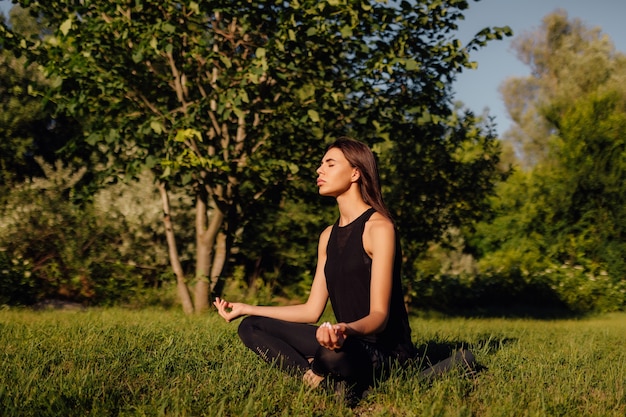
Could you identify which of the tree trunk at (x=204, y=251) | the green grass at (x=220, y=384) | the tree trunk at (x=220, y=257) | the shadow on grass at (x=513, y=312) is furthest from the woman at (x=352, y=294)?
the shadow on grass at (x=513, y=312)

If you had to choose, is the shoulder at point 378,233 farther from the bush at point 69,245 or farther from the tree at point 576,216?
the tree at point 576,216

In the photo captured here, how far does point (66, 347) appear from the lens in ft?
16.0

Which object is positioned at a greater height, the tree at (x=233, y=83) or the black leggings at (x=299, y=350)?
the tree at (x=233, y=83)

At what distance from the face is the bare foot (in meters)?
1.18

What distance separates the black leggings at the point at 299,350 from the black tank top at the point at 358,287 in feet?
0.71

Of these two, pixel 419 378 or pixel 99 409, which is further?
pixel 419 378

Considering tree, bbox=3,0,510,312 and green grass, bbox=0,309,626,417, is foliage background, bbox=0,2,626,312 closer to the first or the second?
tree, bbox=3,0,510,312

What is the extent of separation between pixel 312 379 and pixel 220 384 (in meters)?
0.55

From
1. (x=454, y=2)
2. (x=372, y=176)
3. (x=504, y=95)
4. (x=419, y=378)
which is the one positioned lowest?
(x=419, y=378)

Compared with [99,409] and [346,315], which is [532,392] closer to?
[346,315]

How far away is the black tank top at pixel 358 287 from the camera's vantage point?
4.04 m

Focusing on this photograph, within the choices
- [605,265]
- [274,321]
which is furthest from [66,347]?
[605,265]

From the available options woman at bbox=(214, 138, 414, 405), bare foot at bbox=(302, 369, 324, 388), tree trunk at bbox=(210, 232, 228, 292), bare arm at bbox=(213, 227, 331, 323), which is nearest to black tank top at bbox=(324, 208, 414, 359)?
woman at bbox=(214, 138, 414, 405)

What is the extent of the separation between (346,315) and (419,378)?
61 centimetres
